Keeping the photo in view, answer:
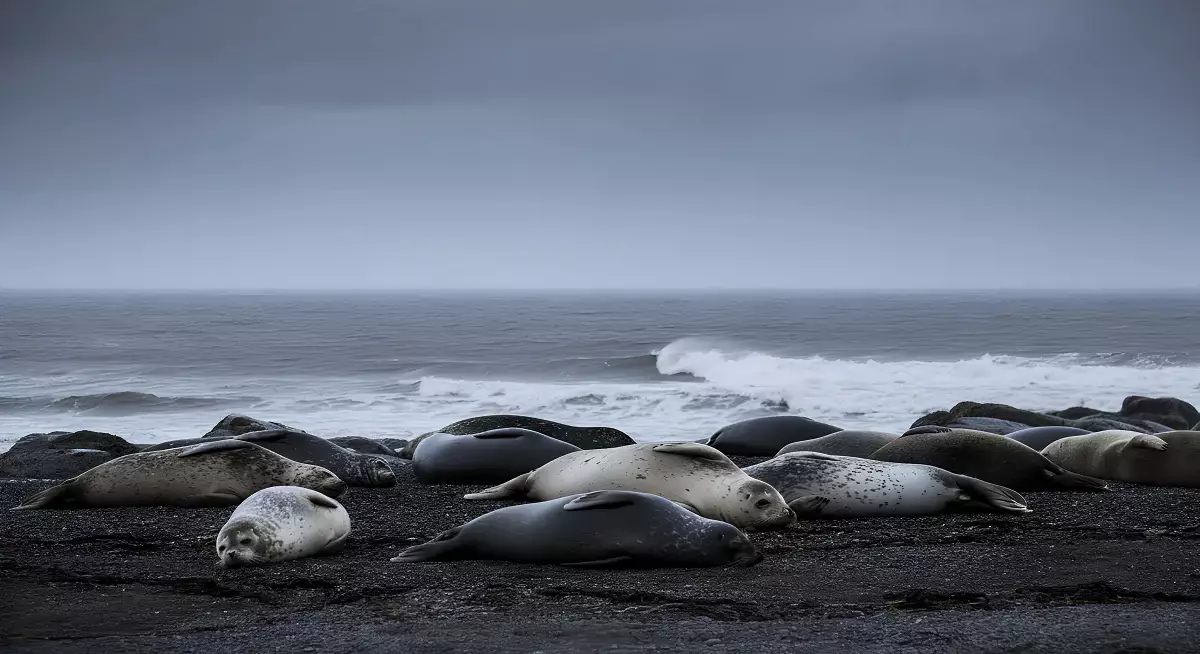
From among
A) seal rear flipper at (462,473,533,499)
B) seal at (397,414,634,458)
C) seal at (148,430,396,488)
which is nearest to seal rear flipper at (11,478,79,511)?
seal at (148,430,396,488)

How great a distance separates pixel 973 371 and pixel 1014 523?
23678 millimetres

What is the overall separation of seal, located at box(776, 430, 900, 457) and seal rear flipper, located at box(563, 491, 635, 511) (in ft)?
14.4

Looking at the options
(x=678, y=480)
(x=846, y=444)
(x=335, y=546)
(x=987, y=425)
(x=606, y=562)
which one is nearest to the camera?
(x=606, y=562)

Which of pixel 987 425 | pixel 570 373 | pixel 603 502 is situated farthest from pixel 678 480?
pixel 570 373

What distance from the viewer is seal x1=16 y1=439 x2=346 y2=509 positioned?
7.89 metres

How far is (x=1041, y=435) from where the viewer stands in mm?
10914

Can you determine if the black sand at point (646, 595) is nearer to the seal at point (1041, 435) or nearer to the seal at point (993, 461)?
the seal at point (993, 461)

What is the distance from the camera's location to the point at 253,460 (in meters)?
8.20

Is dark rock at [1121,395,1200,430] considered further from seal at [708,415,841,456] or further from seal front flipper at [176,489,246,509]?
seal front flipper at [176,489,246,509]

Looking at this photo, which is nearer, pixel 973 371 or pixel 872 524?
pixel 872 524

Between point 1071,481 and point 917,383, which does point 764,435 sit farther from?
point 917,383

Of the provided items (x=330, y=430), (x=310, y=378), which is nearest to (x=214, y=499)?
(x=330, y=430)

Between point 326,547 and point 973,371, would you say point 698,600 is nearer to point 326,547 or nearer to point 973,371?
point 326,547

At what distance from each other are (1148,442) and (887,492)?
304 cm
